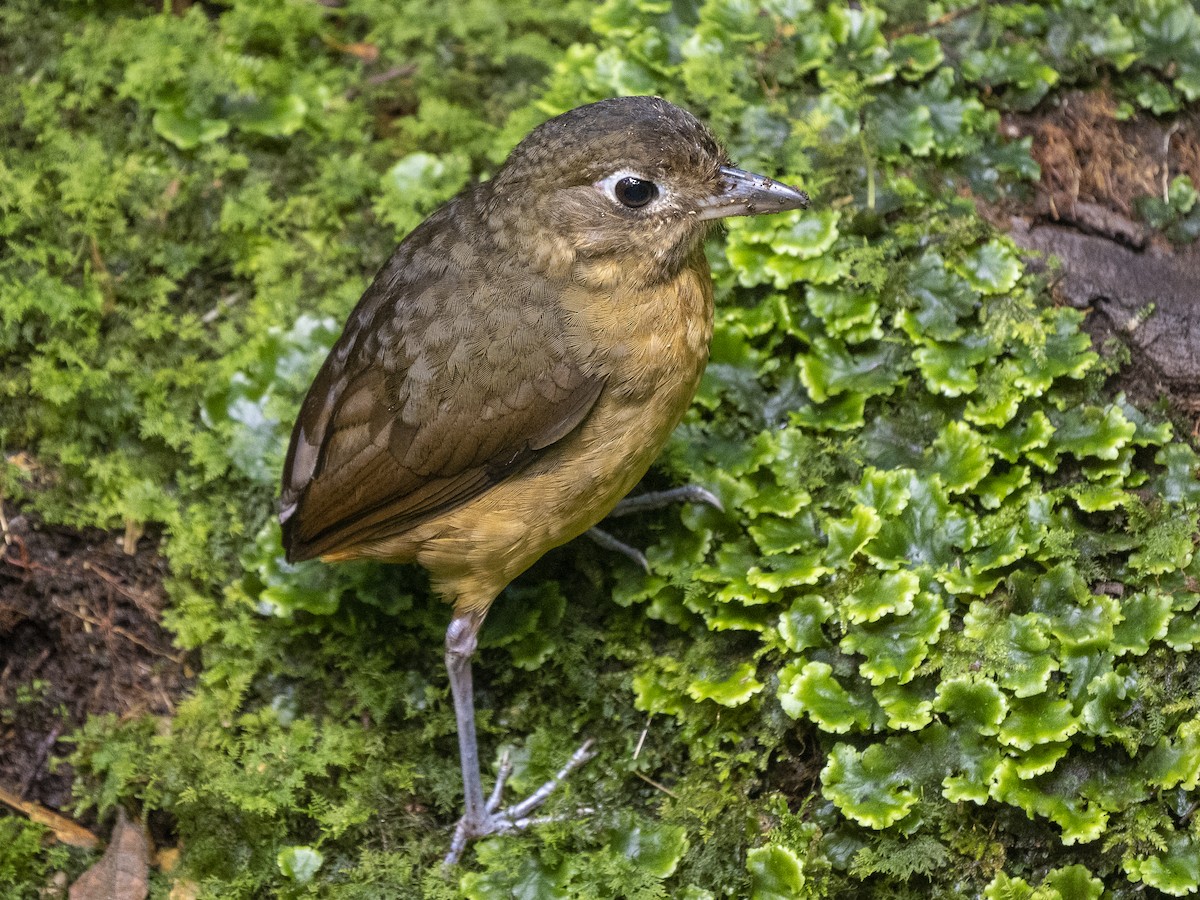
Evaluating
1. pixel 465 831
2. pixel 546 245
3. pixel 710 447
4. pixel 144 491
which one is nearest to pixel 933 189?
pixel 710 447

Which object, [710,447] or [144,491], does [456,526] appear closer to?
[710,447]

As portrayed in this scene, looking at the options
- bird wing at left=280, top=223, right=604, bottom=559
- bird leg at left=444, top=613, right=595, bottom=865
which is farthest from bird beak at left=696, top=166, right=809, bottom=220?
bird leg at left=444, top=613, right=595, bottom=865

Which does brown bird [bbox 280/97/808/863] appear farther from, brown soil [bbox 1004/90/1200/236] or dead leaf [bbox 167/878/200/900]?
brown soil [bbox 1004/90/1200/236]

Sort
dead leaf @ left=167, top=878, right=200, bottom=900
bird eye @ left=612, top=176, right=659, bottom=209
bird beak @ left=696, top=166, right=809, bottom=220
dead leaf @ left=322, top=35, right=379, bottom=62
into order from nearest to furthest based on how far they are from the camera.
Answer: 1. bird eye @ left=612, top=176, right=659, bottom=209
2. bird beak @ left=696, top=166, right=809, bottom=220
3. dead leaf @ left=167, top=878, right=200, bottom=900
4. dead leaf @ left=322, top=35, right=379, bottom=62

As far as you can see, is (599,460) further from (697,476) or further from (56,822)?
(56,822)

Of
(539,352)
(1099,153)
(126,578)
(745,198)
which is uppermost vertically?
(745,198)

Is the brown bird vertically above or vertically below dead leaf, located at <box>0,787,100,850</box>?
above

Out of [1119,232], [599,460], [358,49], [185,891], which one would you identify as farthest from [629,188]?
[358,49]
